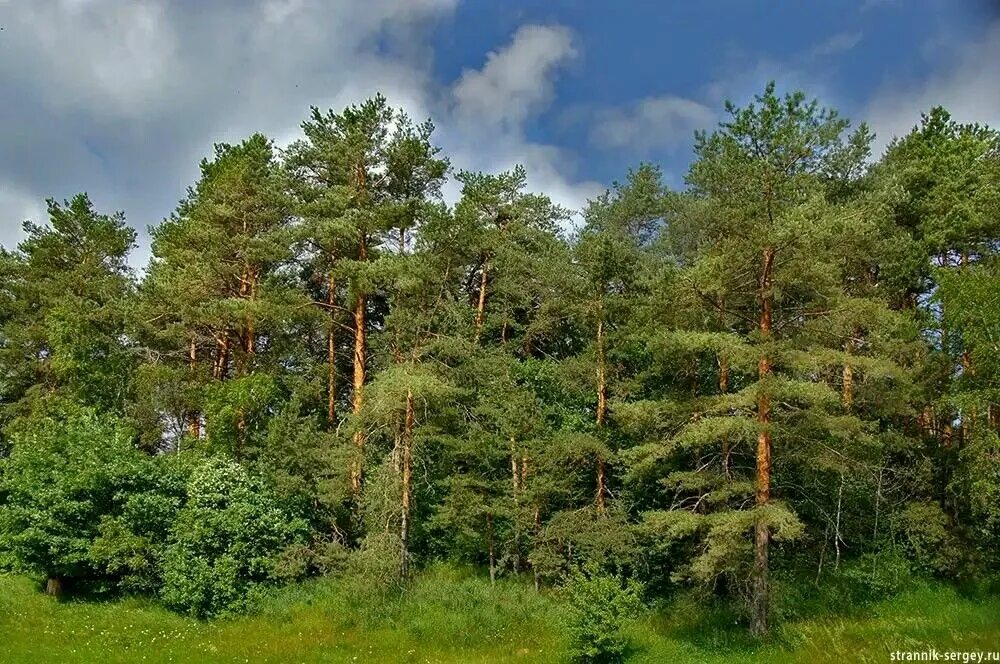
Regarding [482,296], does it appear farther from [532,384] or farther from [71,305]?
[71,305]

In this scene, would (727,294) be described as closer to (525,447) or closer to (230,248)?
(525,447)

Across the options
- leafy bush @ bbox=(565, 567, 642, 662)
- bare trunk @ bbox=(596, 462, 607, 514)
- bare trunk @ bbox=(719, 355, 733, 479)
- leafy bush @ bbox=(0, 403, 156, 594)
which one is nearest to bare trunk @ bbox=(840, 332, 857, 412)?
bare trunk @ bbox=(719, 355, 733, 479)

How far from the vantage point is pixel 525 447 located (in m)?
23.1

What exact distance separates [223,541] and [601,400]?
13.6 meters

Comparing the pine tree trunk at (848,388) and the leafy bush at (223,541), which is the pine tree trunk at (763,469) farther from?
the leafy bush at (223,541)

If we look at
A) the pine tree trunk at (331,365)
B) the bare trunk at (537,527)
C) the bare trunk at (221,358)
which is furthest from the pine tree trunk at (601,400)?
the bare trunk at (221,358)

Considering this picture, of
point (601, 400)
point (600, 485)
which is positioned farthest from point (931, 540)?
point (601, 400)

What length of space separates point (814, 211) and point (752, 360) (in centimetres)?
411

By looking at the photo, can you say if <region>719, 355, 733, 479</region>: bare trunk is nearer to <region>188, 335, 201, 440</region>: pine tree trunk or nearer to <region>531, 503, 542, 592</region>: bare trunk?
<region>531, 503, 542, 592</region>: bare trunk

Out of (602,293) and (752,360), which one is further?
(602,293)

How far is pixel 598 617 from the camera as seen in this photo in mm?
16297

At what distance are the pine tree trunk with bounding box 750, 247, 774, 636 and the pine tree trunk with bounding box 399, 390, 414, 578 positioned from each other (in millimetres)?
10757

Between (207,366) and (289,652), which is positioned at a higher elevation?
(207,366)

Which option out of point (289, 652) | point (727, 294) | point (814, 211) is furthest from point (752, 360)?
point (289, 652)
